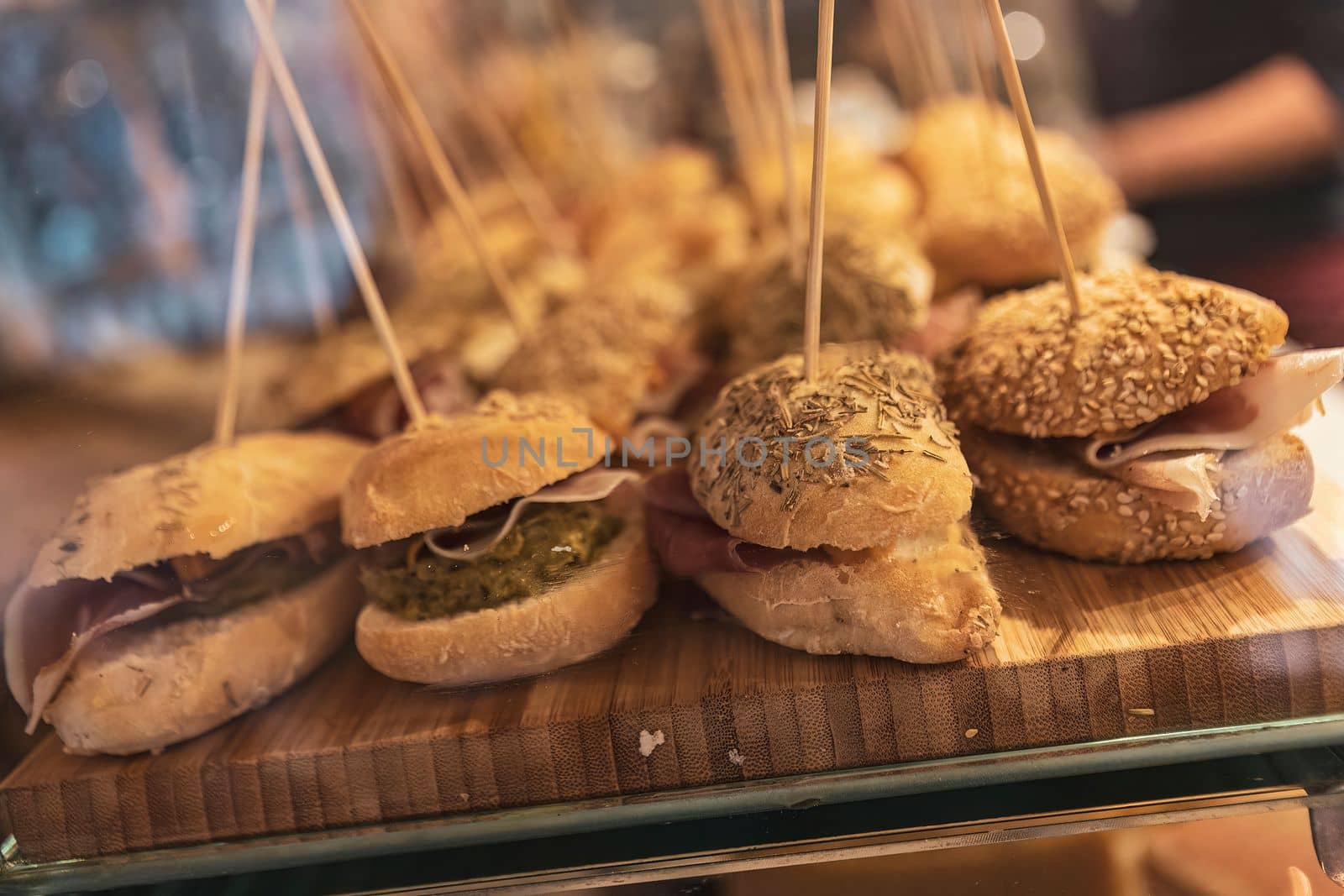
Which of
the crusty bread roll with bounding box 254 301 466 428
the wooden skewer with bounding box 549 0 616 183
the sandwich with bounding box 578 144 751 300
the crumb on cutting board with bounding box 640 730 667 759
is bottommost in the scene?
the crumb on cutting board with bounding box 640 730 667 759

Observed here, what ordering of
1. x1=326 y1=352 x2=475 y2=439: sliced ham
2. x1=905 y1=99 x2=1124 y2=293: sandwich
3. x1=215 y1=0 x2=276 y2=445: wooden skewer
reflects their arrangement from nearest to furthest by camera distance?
x1=215 y1=0 x2=276 y2=445: wooden skewer
x1=326 y1=352 x2=475 y2=439: sliced ham
x1=905 y1=99 x2=1124 y2=293: sandwich

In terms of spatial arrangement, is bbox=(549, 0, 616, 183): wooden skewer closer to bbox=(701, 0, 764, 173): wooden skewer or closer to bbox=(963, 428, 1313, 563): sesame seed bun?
bbox=(701, 0, 764, 173): wooden skewer

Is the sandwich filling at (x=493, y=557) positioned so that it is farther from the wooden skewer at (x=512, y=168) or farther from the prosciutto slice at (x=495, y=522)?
the wooden skewer at (x=512, y=168)

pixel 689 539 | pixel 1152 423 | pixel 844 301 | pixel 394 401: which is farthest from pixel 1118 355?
pixel 394 401

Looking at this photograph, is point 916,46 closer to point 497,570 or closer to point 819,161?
point 819,161

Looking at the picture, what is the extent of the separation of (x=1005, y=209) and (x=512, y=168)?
8.43 ft

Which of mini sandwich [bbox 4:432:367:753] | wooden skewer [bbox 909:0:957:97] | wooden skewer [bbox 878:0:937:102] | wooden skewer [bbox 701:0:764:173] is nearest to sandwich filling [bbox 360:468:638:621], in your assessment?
mini sandwich [bbox 4:432:367:753]

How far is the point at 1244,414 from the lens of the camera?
1756mm

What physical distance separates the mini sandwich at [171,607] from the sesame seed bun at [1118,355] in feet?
5.29

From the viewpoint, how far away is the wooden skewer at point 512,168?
3.96 meters

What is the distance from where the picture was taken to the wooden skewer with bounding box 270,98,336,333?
126 inches

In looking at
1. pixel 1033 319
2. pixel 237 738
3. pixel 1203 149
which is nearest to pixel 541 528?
pixel 237 738

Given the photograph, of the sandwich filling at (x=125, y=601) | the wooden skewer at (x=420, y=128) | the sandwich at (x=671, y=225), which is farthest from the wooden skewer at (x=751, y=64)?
the sandwich filling at (x=125, y=601)

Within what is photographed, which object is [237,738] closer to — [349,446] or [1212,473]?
[349,446]
